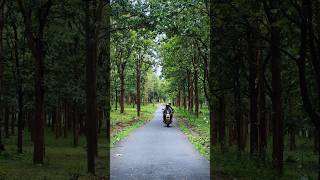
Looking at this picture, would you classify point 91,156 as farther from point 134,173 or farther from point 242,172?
point 242,172

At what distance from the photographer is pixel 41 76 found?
58.2 feet

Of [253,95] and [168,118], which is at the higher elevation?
[253,95]

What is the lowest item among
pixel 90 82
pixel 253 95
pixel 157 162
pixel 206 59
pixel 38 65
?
pixel 157 162

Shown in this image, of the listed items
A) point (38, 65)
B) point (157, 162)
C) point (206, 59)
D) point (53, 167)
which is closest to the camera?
point (53, 167)

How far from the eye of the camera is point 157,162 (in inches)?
742

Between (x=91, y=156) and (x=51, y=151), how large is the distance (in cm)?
874

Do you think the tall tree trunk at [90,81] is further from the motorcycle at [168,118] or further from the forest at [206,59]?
the motorcycle at [168,118]

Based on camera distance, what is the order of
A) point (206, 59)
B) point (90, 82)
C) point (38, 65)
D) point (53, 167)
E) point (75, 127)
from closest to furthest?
point (90, 82)
point (53, 167)
point (38, 65)
point (206, 59)
point (75, 127)

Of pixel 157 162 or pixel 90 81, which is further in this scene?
pixel 157 162

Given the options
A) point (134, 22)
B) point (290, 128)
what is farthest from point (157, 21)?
point (290, 128)

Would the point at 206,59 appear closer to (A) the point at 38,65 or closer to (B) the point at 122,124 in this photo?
(A) the point at 38,65

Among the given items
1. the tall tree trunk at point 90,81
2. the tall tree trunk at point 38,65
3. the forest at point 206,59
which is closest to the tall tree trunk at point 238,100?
the forest at point 206,59

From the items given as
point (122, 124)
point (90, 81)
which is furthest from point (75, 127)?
point (122, 124)

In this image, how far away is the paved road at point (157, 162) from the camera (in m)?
15.3
